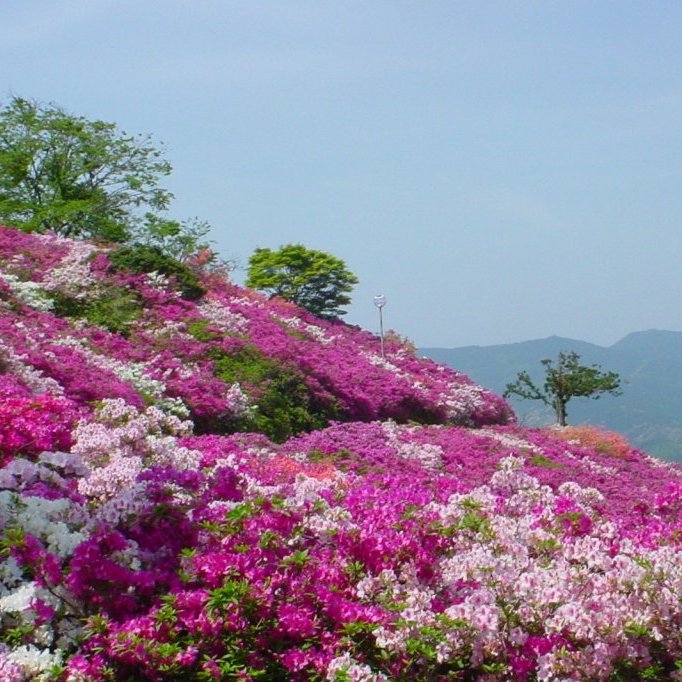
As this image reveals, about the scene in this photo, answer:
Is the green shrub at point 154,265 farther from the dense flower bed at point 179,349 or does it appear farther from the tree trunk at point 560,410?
the tree trunk at point 560,410

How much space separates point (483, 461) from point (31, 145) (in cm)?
2234

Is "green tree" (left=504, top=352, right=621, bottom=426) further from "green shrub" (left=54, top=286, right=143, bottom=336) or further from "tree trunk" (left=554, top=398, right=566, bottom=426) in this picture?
"green shrub" (left=54, top=286, right=143, bottom=336)

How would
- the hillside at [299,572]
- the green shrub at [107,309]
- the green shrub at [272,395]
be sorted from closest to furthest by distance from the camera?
the hillside at [299,572], the green shrub at [272,395], the green shrub at [107,309]

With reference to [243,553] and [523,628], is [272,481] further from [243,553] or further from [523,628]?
[523,628]

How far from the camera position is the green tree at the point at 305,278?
30859 mm

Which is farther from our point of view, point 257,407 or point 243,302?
point 243,302

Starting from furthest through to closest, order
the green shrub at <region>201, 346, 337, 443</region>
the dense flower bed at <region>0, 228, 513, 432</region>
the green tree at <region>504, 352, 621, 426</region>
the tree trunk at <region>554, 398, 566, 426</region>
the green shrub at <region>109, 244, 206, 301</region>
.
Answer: the green tree at <region>504, 352, 621, 426</region>, the tree trunk at <region>554, 398, 566, 426</region>, the green shrub at <region>109, 244, 206, 301</region>, the green shrub at <region>201, 346, 337, 443</region>, the dense flower bed at <region>0, 228, 513, 432</region>

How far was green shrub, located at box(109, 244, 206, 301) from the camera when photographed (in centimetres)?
1712

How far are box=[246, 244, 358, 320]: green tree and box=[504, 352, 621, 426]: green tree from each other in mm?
6947

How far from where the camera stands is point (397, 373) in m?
19.3

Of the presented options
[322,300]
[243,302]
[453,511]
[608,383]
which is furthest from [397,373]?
[453,511]

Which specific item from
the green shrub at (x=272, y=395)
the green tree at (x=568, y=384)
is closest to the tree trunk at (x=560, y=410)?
the green tree at (x=568, y=384)

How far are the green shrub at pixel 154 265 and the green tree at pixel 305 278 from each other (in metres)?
12.2

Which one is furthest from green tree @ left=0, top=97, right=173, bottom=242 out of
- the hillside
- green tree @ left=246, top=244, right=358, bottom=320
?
the hillside
